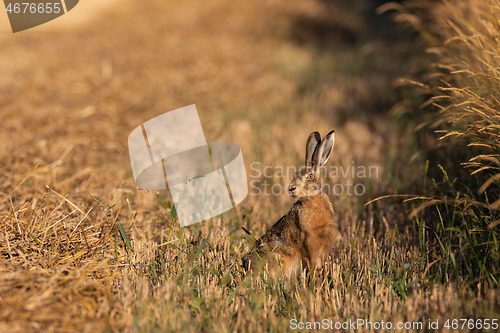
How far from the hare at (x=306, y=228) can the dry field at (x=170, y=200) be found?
0.17m

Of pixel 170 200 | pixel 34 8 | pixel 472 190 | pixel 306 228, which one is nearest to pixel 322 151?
pixel 306 228

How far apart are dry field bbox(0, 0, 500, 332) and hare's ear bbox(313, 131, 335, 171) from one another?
0.78 m

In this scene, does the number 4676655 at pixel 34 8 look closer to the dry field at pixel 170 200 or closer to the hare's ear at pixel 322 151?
the dry field at pixel 170 200

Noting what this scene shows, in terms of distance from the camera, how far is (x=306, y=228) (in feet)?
9.52

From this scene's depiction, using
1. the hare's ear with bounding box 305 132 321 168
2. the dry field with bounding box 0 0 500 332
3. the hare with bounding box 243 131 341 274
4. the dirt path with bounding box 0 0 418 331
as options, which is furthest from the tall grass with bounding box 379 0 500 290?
the hare's ear with bounding box 305 132 321 168

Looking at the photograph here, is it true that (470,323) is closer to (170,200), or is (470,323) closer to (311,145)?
(311,145)

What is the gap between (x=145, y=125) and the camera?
6250mm

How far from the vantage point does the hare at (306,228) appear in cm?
290

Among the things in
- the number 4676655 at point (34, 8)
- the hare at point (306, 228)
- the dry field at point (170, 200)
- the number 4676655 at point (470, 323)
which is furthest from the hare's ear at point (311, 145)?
the number 4676655 at point (34, 8)

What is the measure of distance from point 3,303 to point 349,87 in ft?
25.4

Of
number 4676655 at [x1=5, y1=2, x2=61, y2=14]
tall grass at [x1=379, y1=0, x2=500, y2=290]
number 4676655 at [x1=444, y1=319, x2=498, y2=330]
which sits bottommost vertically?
number 4676655 at [x1=444, y1=319, x2=498, y2=330]

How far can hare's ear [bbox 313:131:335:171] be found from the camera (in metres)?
2.91

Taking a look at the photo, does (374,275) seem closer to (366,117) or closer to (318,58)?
(366,117)

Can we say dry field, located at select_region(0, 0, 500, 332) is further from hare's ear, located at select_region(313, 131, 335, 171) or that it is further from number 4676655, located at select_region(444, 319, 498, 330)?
hare's ear, located at select_region(313, 131, 335, 171)
